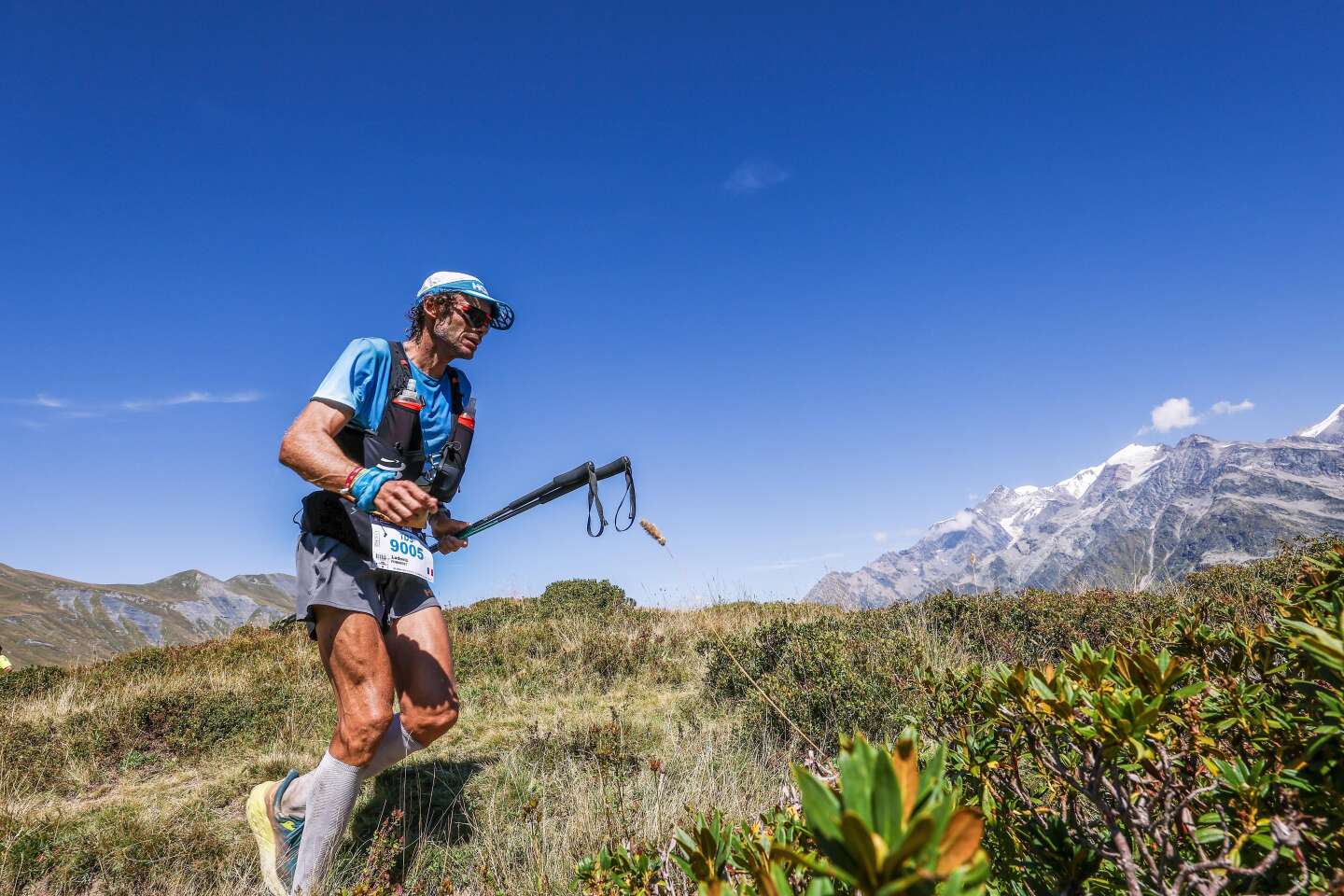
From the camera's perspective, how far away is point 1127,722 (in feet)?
3.37

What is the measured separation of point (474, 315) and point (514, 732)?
11.4ft

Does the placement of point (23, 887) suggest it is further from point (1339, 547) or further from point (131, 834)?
point (1339, 547)

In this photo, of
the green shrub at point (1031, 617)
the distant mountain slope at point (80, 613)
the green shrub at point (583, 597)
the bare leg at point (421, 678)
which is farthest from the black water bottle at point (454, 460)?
the distant mountain slope at point (80, 613)

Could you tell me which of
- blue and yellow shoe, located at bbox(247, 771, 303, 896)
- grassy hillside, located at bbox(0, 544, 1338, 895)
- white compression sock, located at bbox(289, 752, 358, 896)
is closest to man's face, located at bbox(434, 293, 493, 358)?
white compression sock, located at bbox(289, 752, 358, 896)

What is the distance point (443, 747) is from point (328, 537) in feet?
9.02

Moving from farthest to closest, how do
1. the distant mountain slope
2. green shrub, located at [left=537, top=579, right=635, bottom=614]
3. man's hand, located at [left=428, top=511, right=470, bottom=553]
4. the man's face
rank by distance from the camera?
the distant mountain slope
green shrub, located at [left=537, top=579, right=635, bottom=614]
man's hand, located at [left=428, top=511, right=470, bottom=553]
the man's face

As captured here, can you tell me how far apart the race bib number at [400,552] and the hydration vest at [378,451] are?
38 mm

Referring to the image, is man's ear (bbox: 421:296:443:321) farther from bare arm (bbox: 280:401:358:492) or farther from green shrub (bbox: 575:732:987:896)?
green shrub (bbox: 575:732:987:896)

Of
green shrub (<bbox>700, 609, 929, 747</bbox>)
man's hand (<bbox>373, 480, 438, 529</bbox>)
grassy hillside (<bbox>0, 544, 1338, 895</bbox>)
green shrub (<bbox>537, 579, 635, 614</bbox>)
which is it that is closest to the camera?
man's hand (<bbox>373, 480, 438, 529</bbox>)

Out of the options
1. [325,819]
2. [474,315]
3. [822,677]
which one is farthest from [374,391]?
[822,677]

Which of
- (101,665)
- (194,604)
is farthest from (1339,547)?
(194,604)

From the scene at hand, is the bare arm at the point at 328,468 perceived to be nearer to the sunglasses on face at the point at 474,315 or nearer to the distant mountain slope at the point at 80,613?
the sunglasses on face at the point at 474,315

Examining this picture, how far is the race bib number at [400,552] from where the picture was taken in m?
2.81

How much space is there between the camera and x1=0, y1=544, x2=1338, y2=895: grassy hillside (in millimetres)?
2992
